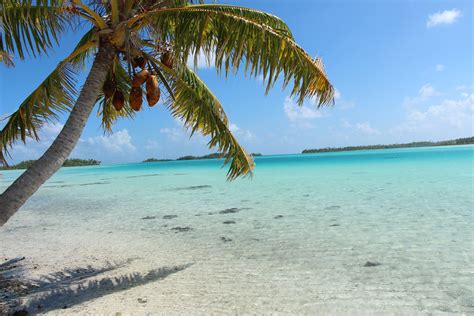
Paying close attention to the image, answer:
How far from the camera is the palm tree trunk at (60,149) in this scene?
353 cm

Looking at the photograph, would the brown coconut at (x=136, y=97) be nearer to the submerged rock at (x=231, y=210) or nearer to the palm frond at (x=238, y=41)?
the palm frond at (x=238, y=41)

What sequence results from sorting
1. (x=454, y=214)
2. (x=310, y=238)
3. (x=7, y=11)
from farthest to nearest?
(x=454, y=214) < (x=310, y=238) < (x=7, y=11)

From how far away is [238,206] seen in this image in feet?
37.9

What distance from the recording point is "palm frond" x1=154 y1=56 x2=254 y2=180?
5.86 metres

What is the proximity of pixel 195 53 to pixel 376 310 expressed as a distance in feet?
11.4

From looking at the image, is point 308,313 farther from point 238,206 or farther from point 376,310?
A: point 238,206

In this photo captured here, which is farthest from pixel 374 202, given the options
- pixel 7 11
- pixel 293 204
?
pixel 7 11

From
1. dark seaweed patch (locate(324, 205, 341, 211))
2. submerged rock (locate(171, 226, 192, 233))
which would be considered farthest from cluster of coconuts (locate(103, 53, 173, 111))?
dark seaweed patch (locate(324, 205, 341, 211))

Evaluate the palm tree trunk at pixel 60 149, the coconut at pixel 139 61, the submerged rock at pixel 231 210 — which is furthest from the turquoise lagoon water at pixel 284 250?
the coconut at pixel 139 61

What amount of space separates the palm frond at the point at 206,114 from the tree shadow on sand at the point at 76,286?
2.02 meters

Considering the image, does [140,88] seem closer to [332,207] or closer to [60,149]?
[60,149]

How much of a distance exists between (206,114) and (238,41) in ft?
7.00

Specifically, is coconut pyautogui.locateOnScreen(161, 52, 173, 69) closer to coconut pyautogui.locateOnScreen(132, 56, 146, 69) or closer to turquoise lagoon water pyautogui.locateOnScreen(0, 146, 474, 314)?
coconut pyautogui.locateOnScreen(132, 56, 146, 69)

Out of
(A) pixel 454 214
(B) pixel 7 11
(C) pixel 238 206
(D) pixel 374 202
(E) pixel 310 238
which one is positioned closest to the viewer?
(B) pixel 7 11
